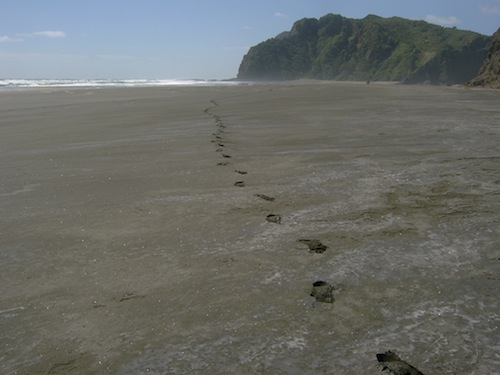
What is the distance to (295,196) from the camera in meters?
3.75

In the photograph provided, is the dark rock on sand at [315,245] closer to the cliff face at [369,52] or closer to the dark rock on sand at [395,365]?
the dark rock on sand at [395,365]

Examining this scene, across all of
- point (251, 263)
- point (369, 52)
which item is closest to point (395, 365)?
point (251, 263)

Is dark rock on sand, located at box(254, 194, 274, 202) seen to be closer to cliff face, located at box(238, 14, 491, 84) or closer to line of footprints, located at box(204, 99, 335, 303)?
line of footprints, located at box(204, 99, 335, 303)

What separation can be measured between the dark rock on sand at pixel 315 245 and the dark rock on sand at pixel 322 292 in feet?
1.43

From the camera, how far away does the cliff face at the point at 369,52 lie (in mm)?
75312

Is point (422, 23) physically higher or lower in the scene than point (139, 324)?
higher

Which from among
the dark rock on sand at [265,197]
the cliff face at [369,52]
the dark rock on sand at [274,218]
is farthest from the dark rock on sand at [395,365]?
the cliff face at [369,52]

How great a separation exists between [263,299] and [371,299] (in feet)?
1.64

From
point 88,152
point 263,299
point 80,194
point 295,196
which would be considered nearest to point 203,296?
point 263,299

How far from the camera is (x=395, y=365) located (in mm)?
1544

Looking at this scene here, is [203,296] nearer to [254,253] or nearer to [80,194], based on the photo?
[254,253]

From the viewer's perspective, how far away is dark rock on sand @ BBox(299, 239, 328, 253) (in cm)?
262

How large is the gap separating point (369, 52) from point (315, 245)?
106825 mm

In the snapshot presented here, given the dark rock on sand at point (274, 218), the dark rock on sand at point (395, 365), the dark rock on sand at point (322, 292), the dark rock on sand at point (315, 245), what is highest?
the dark rock on sand at point (395, 365)
